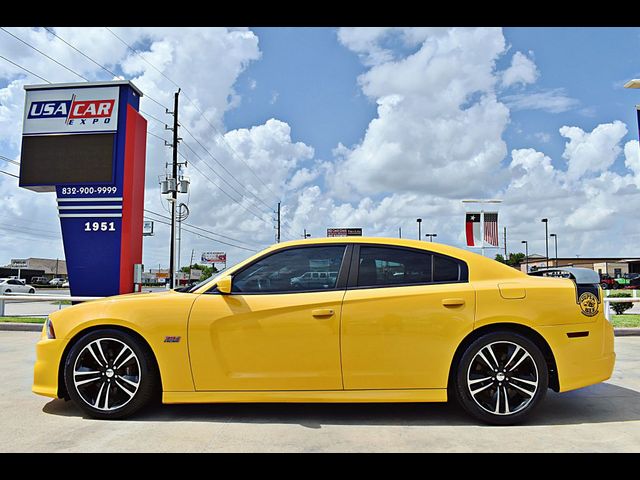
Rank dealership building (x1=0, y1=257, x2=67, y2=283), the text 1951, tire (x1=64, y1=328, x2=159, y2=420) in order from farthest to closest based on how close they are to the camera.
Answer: dealership building (x1=0, y1=257, x2=67, y2=283) → the text 1951 → tire (x1=64, y1=328, x2=159, y2=420)

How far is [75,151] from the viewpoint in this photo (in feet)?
49.7

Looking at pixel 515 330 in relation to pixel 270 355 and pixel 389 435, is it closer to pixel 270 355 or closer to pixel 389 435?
pixel 389 435

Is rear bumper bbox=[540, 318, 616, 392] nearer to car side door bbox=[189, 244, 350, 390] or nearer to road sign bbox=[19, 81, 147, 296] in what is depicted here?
car side door bbox=[189, 244, 350, 390]

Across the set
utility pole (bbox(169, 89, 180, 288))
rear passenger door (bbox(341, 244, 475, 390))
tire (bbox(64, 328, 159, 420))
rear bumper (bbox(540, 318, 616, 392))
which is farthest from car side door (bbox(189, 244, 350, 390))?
utility pole (bbox(169, 89, 180, 288))

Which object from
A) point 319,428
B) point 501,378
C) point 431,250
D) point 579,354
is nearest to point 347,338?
point 319,428

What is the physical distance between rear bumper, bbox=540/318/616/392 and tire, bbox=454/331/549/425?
0.57 ft

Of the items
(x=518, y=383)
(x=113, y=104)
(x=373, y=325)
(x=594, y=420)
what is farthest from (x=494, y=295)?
(x=113, y=104)

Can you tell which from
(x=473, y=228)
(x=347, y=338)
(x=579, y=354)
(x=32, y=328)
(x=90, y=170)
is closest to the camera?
(x=347, y=338)

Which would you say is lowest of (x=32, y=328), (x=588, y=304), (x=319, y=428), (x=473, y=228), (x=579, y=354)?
(x=319, y=428)

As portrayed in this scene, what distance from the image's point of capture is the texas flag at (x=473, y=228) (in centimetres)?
1204

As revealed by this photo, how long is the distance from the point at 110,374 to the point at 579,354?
3.93 m

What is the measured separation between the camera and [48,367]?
4.70 meters

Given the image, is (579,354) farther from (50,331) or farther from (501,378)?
(50,331)

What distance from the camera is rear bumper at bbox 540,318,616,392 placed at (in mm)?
4441
